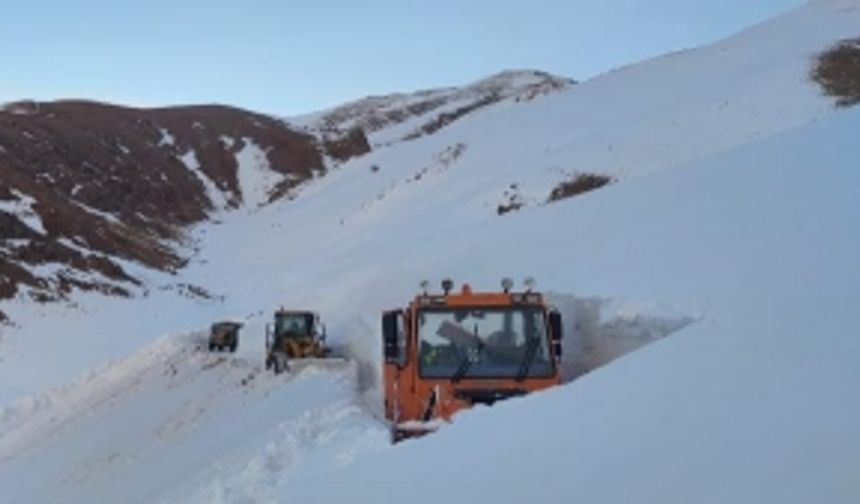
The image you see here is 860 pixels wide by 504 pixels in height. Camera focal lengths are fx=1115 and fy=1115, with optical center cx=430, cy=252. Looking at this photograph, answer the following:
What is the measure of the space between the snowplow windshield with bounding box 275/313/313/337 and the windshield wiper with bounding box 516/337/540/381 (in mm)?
13351

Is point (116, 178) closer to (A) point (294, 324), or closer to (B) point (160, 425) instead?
(A) point (294, 324)

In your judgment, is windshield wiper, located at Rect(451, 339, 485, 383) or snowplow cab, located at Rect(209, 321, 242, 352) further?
snowplow cab, located at Rect(209, 321, 242, 352)

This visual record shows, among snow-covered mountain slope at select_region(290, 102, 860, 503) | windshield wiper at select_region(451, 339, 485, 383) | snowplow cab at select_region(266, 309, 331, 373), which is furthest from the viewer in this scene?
snowplow cab at select_region(266, 309, 331, 373)

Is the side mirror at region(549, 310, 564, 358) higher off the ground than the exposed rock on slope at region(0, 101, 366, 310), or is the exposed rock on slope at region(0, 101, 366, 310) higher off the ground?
the exposed rock on slope at region(0, 101, 366, 310)

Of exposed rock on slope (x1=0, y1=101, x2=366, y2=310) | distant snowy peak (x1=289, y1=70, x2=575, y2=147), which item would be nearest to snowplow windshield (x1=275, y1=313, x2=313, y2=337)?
exposed rock on slope (x1=0, y1=101, x2=366, y2=310)

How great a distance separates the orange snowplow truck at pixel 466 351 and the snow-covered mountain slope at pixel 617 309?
36.8 inches

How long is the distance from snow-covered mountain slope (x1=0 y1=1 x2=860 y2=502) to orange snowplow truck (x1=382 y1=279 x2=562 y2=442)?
93cm

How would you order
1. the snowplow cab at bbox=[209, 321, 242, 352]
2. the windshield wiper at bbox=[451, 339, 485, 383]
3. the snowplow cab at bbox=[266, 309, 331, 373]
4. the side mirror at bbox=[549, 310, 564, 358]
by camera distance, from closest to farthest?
the windshield wiper at bbox=[451, 339, 485, 383]
the side mirror at bbox=[549, 310, 564, 358]
the snowplow cab at bbox=[266, 309, 331, 373]
the snowplow cab at bbox=[209, 321, 242, 352]

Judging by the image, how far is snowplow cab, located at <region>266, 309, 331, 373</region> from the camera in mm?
24719

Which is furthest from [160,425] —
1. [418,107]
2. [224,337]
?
[418,107]

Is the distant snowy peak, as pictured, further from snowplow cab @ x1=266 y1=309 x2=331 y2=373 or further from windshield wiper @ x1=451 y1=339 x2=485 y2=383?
windshield wiper @ x1=451 y1=339 x2=485 y2=383

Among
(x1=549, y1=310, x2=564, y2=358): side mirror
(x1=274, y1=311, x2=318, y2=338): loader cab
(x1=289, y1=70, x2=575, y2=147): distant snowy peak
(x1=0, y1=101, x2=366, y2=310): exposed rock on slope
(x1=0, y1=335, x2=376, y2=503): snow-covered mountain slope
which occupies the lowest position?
(x1=0, y1=335, x2=376, y2=503): snow-covered mountain slope

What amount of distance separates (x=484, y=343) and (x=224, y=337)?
1725 cm

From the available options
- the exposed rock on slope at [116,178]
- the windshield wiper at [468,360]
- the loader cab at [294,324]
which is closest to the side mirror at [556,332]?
the windshield wiper at [468,360]
